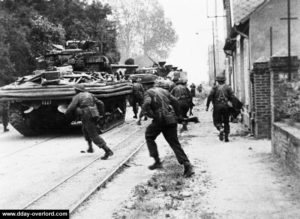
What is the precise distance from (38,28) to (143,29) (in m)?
42.0

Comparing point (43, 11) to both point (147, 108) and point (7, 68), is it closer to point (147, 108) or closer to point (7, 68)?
point (7, 68)

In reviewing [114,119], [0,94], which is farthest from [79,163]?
[114,119]

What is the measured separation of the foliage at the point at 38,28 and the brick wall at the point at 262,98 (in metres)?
12.1

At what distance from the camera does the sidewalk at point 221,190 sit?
616 cm

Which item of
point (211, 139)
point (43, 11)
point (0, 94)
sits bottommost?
point (211, 139)

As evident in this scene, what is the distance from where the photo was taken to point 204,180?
8.02 metres

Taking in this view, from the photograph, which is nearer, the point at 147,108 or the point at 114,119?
the point at 147,108

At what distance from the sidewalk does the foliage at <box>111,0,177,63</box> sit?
53170 mm

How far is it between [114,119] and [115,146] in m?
4.89

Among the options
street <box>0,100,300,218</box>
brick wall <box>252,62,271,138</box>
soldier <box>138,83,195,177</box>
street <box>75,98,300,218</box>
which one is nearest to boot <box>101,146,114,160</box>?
street <box>0,100,300,218</box>

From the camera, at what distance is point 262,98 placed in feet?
40.4

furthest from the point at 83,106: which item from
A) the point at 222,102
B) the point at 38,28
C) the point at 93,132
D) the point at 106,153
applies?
the point at 38,28

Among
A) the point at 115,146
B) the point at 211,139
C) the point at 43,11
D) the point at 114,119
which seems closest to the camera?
the point at 115,146

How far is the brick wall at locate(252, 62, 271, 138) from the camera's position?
12.3 meters
